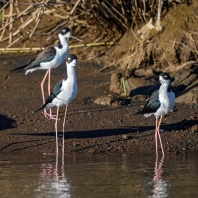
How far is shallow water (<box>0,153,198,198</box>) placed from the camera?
7.29 metres

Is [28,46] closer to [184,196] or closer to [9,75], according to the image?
[9,75]

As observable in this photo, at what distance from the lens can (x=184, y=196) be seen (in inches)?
281

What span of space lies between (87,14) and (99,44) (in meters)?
0.60

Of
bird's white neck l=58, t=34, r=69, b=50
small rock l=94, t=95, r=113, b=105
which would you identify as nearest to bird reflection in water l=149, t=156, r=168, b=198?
small rock l=94, t=95, r=113, b=105

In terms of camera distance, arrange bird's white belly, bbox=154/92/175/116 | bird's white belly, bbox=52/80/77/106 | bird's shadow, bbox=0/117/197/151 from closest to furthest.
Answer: bird's white belly, bbox=154/92/175/116 → bird's white belly, bbox=52/80/77/106 → bird's shadow, bbox=0/117/197/151

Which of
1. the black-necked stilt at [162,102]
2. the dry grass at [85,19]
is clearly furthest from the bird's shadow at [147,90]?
the dry grass at [85,19]

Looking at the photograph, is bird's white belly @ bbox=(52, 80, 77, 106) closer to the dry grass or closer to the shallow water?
the shallow water

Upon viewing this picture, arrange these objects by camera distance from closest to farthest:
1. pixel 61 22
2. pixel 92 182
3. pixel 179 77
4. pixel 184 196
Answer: pixel 184 196, pixel 92 182, pixel 179 77, pixel 61 22

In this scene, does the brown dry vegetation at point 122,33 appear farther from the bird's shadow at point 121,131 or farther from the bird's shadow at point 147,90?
the bird's shadow at point 121,131

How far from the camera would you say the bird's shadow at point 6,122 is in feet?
33.2

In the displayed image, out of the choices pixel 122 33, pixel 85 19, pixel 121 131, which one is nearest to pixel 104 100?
pixel 121 131

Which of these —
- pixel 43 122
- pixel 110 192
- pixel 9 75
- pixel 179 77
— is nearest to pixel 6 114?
pixel 43 122

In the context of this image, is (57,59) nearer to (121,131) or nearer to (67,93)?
(67,93)

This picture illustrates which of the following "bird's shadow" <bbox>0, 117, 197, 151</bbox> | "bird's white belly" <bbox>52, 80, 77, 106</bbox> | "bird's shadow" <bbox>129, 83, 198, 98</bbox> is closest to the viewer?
"bird's white belly" <bbox>52, 80, 77, 106</bbox>
